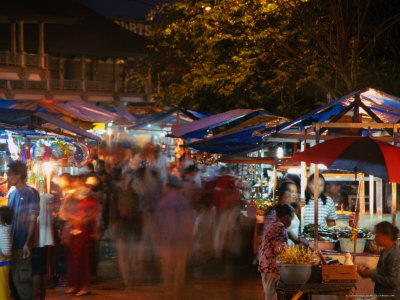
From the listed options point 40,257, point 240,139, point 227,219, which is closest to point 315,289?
point 40,257

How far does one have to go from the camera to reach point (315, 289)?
6512mm

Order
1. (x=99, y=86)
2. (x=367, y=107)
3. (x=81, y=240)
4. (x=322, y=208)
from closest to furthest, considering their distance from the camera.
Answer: (x=367, y=107) → (x=81, y=240) → (x=322, y=208) → (x=99, y=86)

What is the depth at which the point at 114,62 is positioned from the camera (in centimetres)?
4794

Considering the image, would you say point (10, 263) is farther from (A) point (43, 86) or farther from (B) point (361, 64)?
(A) point (43, 86)

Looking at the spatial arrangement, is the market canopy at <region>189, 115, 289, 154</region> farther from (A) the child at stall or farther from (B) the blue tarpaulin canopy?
(A) the child at stall

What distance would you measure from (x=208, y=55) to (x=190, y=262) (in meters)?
9.06

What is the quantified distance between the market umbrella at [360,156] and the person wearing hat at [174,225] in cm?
307

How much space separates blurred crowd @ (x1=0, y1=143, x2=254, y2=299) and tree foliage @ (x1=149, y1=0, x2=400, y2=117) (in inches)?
145

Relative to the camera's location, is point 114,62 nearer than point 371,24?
No

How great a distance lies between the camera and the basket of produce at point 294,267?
21.6 feet

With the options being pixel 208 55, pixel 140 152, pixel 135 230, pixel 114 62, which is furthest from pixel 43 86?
pixel 135 230

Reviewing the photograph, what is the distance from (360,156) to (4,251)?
4283mm

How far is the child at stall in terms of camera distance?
7395mm

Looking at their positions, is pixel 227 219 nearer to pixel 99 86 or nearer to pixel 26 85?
pixel 26 85
